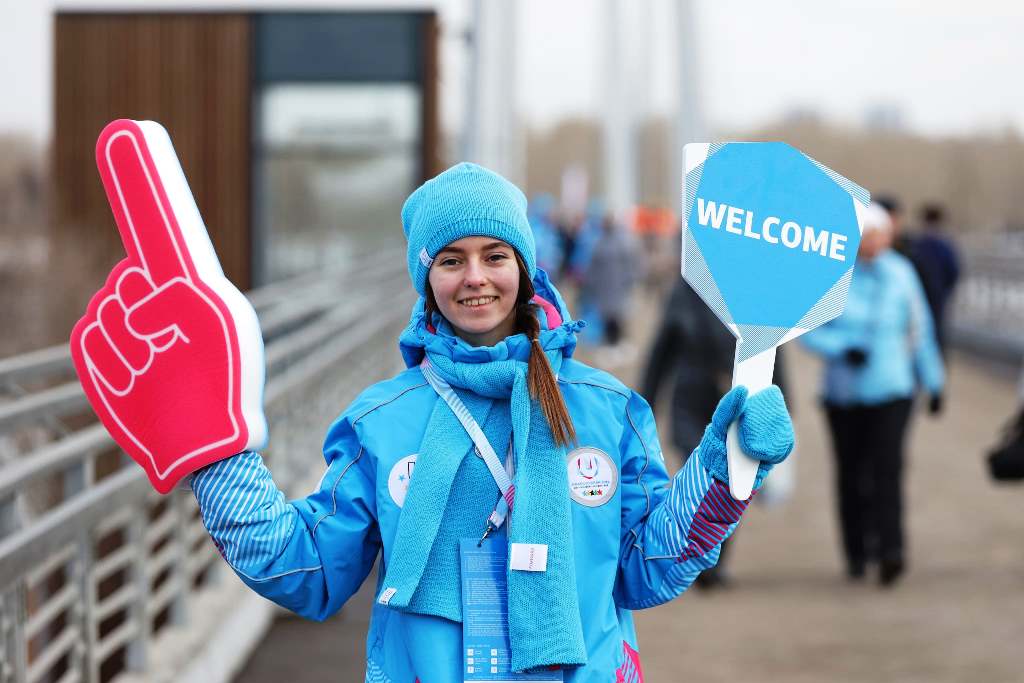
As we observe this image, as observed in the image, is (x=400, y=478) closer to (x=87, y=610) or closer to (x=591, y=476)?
(x=591, y=476)

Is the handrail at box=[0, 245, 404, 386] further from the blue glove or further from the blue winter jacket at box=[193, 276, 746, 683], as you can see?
the blue glove

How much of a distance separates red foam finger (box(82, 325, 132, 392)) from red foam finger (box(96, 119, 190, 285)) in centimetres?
14

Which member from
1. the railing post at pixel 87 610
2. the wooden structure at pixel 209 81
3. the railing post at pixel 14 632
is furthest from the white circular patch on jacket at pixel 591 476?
the wooden structure at pixel 209 81

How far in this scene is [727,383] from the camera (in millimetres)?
6852

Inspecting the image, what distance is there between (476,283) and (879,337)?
15.2 feet

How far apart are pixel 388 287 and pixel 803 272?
31.7 feet

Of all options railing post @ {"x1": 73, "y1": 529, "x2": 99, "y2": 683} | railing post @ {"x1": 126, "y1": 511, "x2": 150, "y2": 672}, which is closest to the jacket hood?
railing post @ {"x1": 73, "y1": 529, "x2": 99, "y2": 683}

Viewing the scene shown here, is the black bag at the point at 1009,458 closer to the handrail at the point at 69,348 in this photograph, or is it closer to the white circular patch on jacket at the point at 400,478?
the handrail at the point at 69,348

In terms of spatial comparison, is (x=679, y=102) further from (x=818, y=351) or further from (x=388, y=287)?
(x=818, y=351)

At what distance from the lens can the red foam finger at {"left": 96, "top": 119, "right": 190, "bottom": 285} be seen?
8.29ft

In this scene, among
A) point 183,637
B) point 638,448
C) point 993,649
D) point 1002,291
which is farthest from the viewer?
point 1002,291

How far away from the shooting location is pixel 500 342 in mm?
2602

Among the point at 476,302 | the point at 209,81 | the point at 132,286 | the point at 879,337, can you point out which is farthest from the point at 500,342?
the point at 209,81

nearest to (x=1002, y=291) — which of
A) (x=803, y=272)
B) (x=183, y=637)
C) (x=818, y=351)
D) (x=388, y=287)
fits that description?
(x=388, y=287)
